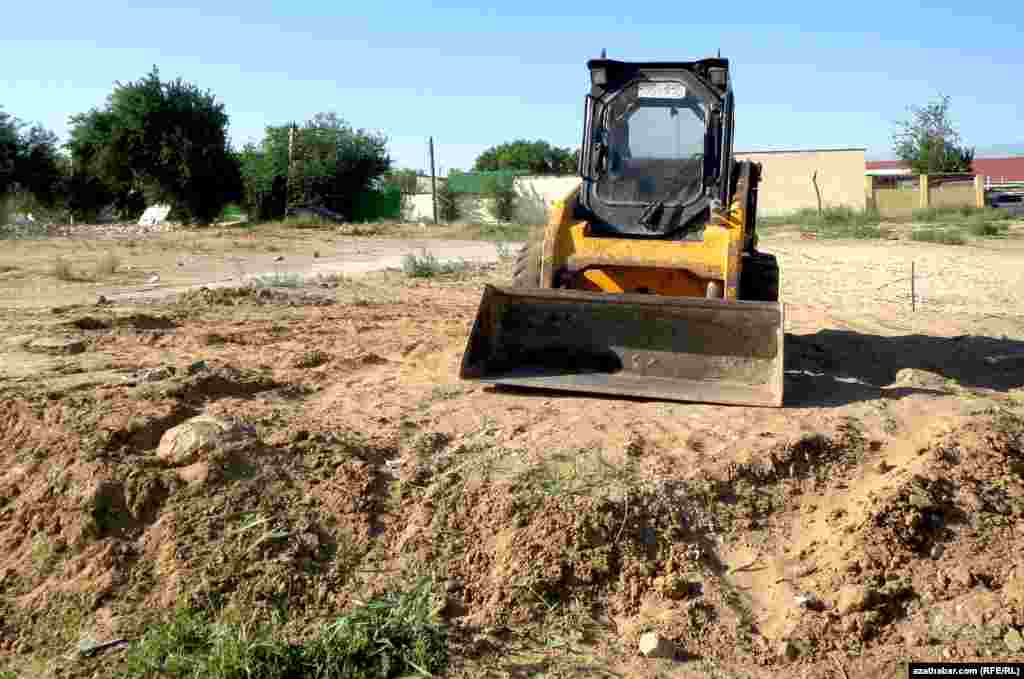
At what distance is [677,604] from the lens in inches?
174

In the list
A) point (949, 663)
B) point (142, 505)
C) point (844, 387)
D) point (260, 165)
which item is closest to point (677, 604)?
point (949, 663)

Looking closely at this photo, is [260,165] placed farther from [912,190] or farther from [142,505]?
[142,505]

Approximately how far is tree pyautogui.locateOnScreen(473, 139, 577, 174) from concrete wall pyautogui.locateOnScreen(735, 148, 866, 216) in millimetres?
30341

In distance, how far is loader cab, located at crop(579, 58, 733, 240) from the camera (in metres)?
8.11

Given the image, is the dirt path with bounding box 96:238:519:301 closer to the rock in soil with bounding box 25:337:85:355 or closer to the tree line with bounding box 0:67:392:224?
the rock in soil with bounding box 25:337:85:355

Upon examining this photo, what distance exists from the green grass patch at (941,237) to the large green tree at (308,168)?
64.3 feet

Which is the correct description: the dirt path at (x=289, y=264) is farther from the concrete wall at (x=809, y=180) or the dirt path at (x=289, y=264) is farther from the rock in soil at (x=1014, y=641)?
the concrete wall at (x=809, y=180)

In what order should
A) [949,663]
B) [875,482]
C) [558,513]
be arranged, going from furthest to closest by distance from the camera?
[875,482] < [558,513] < [949,663]

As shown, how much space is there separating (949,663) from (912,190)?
3560 centimetres

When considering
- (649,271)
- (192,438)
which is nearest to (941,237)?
(649,271)

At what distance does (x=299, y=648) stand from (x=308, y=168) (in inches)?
1290

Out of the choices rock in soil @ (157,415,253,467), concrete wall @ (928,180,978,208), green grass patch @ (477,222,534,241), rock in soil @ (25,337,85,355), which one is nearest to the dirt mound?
rock in soil @ (157,415,253,467)

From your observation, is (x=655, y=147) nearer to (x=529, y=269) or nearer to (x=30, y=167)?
(x=529, y=269)

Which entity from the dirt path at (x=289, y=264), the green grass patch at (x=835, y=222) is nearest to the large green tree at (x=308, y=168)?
the dirt path at (x=289, y=264)
